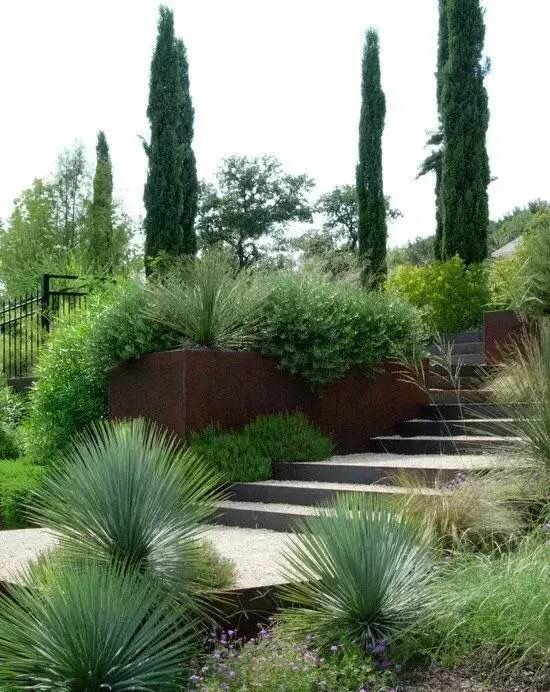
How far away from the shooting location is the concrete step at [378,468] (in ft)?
19.0

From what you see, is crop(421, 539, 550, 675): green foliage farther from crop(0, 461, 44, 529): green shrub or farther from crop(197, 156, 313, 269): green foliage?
crop(197, 156, 313, 269): green foliage

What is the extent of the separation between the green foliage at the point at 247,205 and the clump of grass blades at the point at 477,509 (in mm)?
31684

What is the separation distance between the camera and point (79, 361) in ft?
29.8

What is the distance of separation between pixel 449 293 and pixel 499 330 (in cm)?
434

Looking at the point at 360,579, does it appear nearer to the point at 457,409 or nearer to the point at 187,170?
the point at 457,409

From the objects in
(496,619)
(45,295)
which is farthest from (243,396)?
(45,295)

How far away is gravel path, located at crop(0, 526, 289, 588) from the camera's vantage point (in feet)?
14.7

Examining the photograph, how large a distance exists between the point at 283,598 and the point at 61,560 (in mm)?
942

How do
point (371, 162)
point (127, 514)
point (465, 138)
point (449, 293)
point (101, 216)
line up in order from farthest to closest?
point (101, 216) < point (371, 162) < point (465, 138) < point (449, 293) < point (127, 514)

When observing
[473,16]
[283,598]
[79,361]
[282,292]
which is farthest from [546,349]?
[473,16]

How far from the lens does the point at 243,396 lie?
25.2 ft

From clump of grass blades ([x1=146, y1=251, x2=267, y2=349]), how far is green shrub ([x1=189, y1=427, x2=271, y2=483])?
0.90 metres

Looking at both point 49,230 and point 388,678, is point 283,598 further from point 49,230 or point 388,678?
point 49,230

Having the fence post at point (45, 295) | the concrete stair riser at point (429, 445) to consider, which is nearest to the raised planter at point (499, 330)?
the concrete stair riser at point (429, 445)
